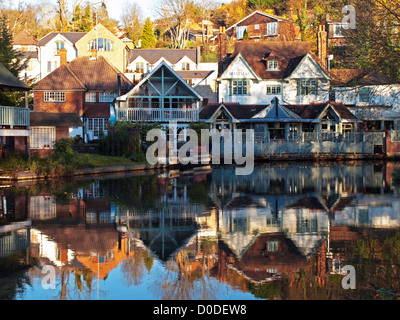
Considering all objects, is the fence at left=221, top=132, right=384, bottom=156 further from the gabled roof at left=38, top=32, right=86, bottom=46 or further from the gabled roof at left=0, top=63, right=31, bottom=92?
the gabled roof at left=38, top=32, right=86, bottom=46

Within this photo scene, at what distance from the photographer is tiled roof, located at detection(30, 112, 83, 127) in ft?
135

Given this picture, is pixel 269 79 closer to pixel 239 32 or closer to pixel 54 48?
pixel 54 48

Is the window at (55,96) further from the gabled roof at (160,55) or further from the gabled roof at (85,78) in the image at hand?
the gabled roof at (160,55)

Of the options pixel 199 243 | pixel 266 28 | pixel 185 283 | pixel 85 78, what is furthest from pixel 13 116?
pixel 266 28

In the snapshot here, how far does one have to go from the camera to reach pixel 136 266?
33.5 feet

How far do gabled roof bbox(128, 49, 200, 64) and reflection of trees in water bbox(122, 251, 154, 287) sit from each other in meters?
67.2

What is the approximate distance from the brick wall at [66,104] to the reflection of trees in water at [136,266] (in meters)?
45.8

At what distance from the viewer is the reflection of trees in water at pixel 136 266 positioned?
368 inches

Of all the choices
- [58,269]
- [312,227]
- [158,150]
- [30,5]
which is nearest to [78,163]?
[158,150]

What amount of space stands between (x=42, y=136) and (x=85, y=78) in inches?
757

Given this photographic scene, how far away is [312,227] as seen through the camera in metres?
14.0

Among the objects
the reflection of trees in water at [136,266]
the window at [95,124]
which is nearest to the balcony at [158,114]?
the window at [95,124]

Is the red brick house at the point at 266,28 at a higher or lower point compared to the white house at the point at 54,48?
higher
